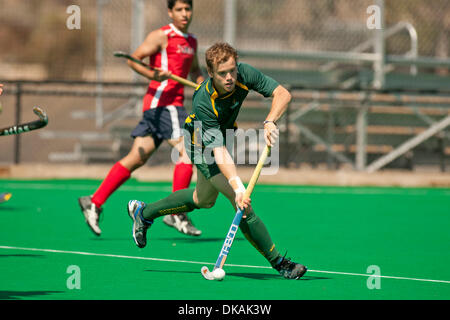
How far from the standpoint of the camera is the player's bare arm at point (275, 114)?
18.4 feet

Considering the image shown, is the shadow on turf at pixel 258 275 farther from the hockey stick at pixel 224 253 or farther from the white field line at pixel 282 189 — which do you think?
the white field line at pixel 282 189

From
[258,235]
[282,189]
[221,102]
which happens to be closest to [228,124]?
[221,102]

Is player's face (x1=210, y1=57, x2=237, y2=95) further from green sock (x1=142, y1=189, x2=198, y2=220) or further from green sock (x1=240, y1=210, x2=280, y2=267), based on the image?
green sock (x1=142, y1=189, x2=198, y2=220)

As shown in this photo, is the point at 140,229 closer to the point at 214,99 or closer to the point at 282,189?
the point at 214,99

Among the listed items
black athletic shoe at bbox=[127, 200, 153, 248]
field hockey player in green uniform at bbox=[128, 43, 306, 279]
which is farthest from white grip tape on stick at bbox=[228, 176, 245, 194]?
black athletic shoe at bbox=[127, 200, 153, 248]

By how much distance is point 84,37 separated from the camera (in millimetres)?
41156

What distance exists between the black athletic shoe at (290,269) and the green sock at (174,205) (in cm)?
102

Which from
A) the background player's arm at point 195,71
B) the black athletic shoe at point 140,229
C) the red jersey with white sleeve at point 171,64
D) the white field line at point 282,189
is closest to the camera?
the black athletic shoe at point 140,229

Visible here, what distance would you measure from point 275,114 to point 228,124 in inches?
14.7

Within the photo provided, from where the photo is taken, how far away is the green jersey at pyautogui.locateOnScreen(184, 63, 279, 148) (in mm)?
5762

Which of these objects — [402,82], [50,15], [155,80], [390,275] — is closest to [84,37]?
[50,15]

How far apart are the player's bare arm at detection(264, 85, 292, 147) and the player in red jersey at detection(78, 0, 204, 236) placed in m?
2.05

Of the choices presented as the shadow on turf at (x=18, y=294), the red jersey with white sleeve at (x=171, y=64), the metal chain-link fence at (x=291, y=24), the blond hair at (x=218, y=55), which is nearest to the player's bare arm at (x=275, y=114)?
the blond hair at (x=218, y=55)
